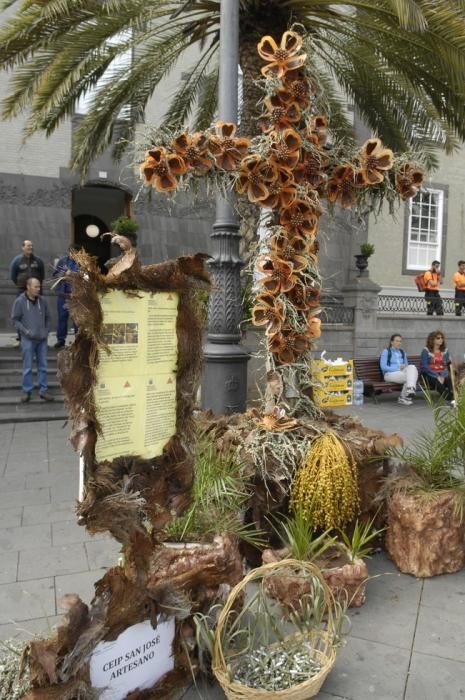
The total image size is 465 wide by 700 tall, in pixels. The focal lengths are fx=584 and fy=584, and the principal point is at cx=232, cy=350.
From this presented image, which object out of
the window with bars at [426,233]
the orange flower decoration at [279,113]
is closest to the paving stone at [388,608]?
the orange flower decoration at [279,113]

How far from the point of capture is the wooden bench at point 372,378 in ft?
35.1

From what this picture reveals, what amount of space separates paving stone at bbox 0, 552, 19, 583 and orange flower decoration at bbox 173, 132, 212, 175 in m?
2.85

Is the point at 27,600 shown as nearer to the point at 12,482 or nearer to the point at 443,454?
the point at 12,482

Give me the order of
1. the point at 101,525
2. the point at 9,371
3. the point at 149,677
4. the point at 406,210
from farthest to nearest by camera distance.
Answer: the point at 406,210
the point at 9,371
the point at 149,677
the point at 101,525

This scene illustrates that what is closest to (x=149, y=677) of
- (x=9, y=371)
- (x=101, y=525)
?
(x=101, y=525)

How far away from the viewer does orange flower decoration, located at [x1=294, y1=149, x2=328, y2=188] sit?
12.3 ft

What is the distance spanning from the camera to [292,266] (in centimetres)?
371

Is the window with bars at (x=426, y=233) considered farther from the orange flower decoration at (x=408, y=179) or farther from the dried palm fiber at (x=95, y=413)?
the dried palm fiber at (x=95, y=413)

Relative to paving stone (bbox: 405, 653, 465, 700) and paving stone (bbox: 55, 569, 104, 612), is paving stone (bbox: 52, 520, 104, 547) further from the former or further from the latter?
paving stone (bbox: 405, 653, 465, 700)

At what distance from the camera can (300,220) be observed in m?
3.77

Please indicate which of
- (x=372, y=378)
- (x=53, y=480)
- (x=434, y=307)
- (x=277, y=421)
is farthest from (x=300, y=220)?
(x=434, y=307)

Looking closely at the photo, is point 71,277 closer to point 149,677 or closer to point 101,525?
point 101,525

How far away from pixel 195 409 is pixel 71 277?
93cm

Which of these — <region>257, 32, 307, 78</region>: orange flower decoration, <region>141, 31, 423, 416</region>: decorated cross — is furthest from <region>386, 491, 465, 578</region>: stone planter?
<region>257, 32, 307, 78</region>: orange flower decoration
